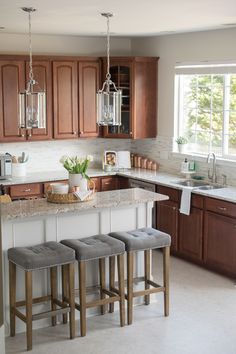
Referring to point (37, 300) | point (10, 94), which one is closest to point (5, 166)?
point (10, 94)

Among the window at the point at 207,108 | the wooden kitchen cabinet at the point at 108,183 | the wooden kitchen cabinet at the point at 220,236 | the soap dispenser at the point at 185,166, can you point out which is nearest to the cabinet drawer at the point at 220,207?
the wooden kitchen cabinet at the point at 220,236

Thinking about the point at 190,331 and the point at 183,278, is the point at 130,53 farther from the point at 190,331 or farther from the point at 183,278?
the point at 190,331

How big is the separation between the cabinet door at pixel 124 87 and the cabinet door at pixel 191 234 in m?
1.57

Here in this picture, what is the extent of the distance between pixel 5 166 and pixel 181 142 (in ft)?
7.28

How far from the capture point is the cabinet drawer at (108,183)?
25.6 feet

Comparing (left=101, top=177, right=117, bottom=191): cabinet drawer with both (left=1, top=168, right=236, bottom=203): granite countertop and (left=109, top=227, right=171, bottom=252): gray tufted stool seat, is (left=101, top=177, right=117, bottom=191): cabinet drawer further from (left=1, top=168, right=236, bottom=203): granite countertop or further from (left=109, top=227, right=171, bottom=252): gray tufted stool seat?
(left=109, top=227, right=171, bottom=252): gray tufted stool seat

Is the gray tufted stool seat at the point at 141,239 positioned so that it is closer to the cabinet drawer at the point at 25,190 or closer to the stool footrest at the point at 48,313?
the stool footrest at the point at 48,313

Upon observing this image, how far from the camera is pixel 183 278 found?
6.41m

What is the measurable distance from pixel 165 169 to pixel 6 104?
7.38ft

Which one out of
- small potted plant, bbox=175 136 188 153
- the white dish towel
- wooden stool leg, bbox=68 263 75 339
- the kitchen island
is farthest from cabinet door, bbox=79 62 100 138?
wooden stool leg, bbox=68 263 75 339

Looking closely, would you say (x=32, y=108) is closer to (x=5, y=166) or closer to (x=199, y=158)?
(x=5, y=166)

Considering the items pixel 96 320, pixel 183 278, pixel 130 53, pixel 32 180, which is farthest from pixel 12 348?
pixel 130 53

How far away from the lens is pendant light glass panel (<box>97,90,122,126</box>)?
507 centimetres

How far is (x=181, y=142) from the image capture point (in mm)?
7578
